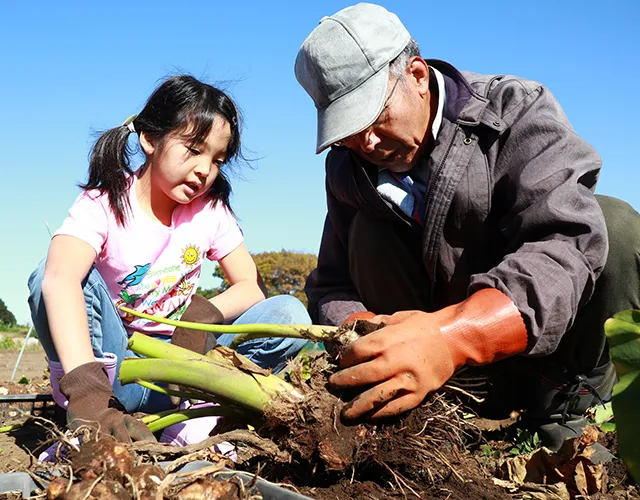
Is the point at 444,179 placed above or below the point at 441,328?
above

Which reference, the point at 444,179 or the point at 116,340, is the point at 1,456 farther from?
the point at 444,179

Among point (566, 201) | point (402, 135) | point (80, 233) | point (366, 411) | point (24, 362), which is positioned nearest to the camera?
point (366, 411)

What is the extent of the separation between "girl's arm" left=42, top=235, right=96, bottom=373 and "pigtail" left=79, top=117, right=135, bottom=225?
275mm

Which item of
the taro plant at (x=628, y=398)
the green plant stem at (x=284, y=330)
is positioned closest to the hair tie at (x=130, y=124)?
the green plant stem at (x=284, y=330)

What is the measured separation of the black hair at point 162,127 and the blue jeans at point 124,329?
1.15ft

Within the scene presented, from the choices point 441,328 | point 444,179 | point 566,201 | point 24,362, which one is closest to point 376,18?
point 444,179

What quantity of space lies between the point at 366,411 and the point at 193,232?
1472 mm

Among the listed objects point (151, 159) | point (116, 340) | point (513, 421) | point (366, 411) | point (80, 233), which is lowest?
point (513, 421)

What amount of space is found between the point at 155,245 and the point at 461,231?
126cm

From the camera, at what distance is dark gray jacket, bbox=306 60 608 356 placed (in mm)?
1945

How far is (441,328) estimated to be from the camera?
177 cm

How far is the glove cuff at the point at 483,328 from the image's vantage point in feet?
5.85

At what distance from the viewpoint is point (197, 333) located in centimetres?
240

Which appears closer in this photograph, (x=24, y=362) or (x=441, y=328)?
(x=441, y=328)
